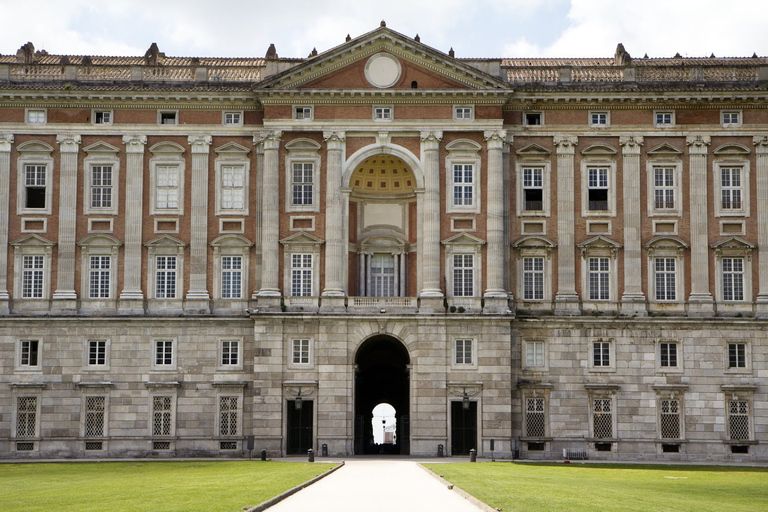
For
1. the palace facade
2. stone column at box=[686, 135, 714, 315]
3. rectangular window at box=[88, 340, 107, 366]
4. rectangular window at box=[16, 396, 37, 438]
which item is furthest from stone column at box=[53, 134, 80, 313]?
stone column at box=[686, 135, 714, 315]

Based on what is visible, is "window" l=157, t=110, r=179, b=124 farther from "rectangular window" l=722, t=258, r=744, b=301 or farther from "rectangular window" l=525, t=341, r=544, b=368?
"rectangular window" l=722, t=258, r=744, b=301

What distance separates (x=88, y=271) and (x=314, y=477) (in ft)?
99.5

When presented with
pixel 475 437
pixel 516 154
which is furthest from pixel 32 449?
pixel 516 154

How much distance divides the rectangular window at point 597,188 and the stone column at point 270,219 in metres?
19.8

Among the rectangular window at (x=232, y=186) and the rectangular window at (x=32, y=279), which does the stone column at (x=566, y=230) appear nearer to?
the rectangular window at (x=232, y=186)


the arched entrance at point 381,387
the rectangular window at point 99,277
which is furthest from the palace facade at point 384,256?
the arched entrance at point 381,387

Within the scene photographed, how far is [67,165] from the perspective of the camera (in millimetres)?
76250

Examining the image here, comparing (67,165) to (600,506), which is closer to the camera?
(600,506)

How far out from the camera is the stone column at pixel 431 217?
74.0 meters

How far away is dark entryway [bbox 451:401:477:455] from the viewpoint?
7269 centimetres

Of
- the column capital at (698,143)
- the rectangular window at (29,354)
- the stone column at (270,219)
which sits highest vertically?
the column capital at (698,143)

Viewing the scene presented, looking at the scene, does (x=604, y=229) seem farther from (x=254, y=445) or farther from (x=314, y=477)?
(x=314, y=477)

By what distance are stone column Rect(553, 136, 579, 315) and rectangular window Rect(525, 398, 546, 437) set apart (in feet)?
18.9

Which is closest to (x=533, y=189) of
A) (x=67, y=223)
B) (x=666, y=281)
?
(x=666, y=281)
